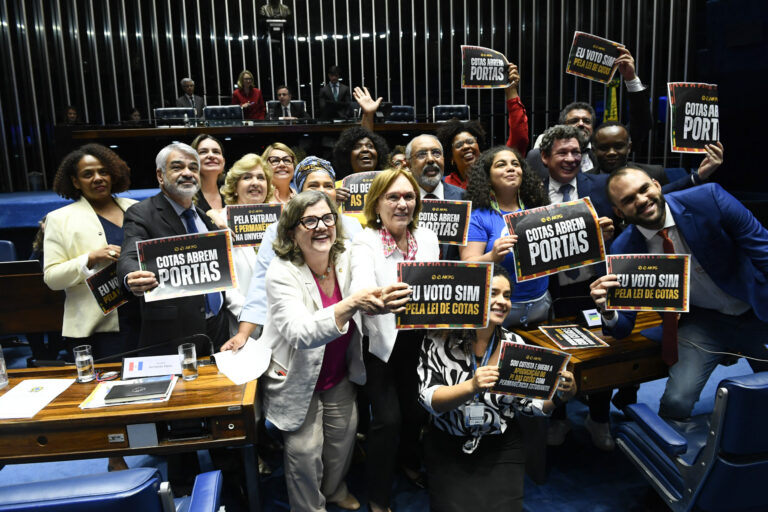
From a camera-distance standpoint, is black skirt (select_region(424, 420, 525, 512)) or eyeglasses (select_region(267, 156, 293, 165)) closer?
black skirt (select_region(424, 420, 525, 512))

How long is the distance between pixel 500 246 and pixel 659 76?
1011 cm

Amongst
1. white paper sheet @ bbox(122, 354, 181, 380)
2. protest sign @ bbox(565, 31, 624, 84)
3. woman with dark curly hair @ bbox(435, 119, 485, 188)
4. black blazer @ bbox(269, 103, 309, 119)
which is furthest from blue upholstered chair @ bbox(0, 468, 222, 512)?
black blazer @ bbox(269, 103, 309, 119)

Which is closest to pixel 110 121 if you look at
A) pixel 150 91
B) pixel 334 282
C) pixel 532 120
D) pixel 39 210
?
pixel 150 91

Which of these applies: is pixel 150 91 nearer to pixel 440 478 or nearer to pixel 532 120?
pixel 532 120

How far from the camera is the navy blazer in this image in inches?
99.3

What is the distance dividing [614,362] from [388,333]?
106 centimetres

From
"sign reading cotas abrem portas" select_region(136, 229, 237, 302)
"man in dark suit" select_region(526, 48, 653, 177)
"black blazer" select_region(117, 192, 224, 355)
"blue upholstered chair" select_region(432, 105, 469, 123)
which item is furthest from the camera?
"blue upholstered chair" select_region(432, 105, 469, 123)

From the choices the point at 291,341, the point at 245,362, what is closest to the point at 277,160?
the point at 245,362

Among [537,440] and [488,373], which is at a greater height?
[488,373]

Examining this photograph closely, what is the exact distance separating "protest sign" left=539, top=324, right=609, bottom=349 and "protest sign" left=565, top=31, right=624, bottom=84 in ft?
6.09

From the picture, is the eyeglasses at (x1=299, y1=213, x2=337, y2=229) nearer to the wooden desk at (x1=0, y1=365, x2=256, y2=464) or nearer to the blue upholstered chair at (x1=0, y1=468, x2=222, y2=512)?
the wooden desk at (x1=0, y1=365, x2=256, y2=464)

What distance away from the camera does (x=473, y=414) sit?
7.25ft

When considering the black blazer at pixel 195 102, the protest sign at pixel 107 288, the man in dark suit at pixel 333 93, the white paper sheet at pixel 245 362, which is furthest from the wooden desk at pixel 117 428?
the black blazer at pixel 195 102

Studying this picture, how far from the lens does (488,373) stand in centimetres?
196
